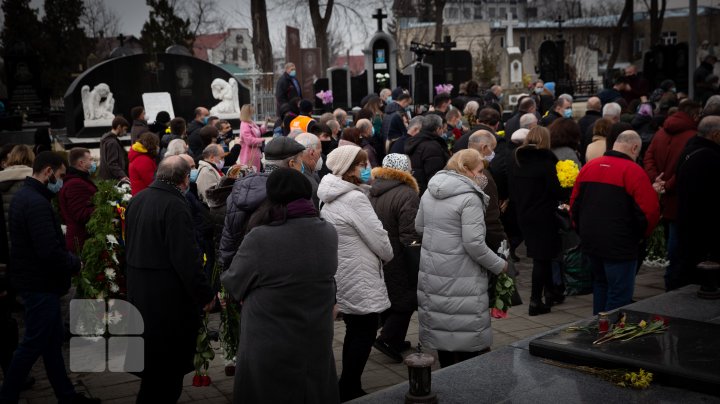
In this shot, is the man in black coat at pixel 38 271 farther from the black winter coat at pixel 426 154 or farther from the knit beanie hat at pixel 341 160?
Answer: the black winter coat at pixel 426 154

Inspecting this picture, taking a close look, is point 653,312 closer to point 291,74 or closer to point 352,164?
point 352,164

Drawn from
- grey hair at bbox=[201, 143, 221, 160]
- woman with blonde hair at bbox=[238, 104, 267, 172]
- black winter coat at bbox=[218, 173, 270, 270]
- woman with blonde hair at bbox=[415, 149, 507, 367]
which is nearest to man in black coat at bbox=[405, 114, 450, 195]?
grey hair at bbox=[201, 143, 221, 160]

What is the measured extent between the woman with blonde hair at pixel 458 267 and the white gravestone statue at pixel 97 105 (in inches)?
765

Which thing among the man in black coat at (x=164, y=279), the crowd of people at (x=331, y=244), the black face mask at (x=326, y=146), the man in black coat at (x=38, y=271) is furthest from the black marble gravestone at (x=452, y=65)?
the man in black coat at (x=164, y=279)

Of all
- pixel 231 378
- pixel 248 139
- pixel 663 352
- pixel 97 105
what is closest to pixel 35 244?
pixel 231 378

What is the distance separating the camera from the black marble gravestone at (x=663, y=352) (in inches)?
193

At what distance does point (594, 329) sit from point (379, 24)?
2650 centimetres

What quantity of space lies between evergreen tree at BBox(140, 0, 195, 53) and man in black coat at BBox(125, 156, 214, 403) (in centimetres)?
4348

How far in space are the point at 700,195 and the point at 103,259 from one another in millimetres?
5372

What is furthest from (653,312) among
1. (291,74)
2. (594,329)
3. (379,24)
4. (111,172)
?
(379,24)

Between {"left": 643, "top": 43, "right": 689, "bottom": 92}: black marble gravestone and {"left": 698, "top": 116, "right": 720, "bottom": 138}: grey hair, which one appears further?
{"left": 643, "top": 43, "right": 689, "bottom": 92}: black marble gravestone

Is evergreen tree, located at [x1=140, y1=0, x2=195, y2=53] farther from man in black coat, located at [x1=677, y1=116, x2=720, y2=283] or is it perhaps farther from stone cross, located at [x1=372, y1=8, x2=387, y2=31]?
man in black coat, located at [x1=677, y1=116, x2=720, y2=283]

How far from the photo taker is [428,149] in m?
9.70

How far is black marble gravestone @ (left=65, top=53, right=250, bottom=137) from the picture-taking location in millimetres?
25266
